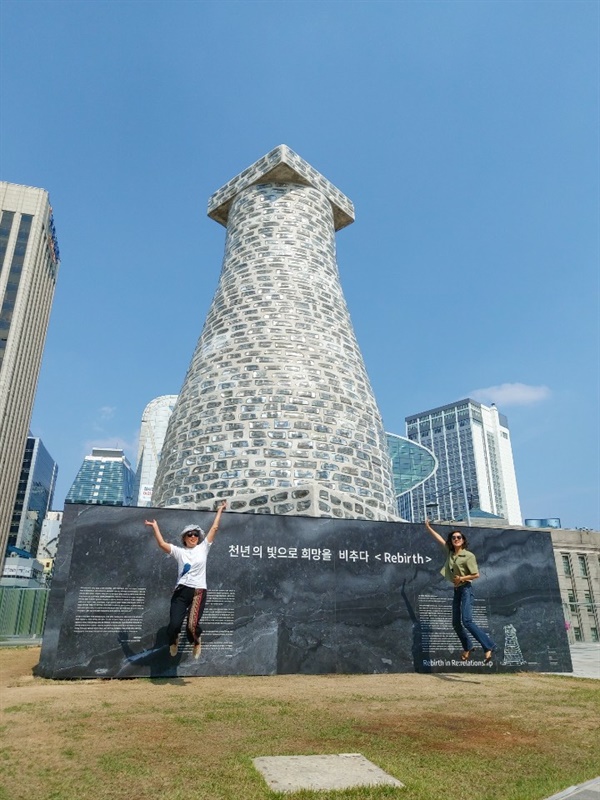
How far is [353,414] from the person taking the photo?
14.6 meters

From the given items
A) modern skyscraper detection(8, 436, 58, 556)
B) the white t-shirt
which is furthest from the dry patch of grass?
modern skyscraper detection(8, 436, 58, 556)

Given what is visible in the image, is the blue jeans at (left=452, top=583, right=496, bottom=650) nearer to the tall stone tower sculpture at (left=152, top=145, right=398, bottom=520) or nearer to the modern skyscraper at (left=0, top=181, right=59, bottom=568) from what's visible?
the tall stone tower sculpture at (left=152, top=145, right=398, bottom=520)

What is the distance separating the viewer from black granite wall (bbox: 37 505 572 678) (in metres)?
7.00

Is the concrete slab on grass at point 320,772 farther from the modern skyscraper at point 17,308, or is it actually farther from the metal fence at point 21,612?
the modern skyscraper at point 17,308

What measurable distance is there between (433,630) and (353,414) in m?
7.05

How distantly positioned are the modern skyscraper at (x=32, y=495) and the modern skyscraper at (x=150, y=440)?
1048 inches

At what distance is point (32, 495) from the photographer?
105062 mm

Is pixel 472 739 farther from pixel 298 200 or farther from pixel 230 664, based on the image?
pixel 298 200

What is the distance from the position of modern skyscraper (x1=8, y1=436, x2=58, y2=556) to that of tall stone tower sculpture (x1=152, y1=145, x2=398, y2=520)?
85.2 meters

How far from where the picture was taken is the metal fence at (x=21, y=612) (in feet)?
53.9

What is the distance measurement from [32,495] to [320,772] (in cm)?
11436

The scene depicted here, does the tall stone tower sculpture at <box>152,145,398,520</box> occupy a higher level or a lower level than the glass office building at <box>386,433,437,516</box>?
lower

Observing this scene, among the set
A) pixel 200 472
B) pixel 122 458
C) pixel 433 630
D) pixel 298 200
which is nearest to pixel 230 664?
pixel 433 630

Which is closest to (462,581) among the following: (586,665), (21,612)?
(586,665)
